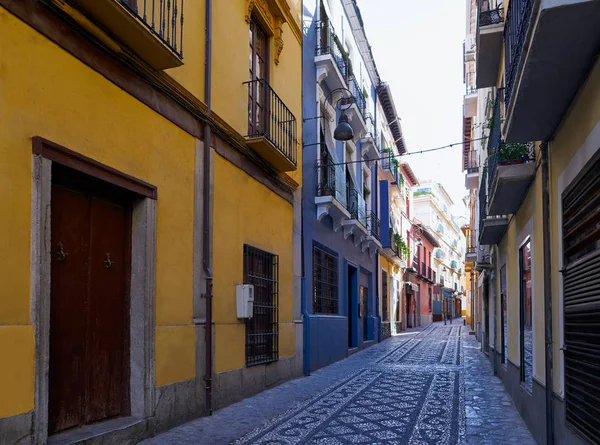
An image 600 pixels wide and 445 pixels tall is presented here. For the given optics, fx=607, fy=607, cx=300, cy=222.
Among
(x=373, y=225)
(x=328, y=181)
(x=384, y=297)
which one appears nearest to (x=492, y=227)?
(x=328, y=181)

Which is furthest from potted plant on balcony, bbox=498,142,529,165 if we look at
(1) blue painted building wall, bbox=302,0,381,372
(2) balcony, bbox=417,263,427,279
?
(2) balcony, bbox=417,263,427,279

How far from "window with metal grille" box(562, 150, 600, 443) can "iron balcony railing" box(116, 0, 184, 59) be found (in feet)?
13.3

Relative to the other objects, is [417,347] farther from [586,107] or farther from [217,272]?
[586,107]

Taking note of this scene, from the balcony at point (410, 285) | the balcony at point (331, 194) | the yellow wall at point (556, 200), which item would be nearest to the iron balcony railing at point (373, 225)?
the balcony at point (331, 194)

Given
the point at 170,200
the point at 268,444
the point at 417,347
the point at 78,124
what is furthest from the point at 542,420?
the point at 417,347

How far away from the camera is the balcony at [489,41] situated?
8.69m

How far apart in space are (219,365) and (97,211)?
2937mm

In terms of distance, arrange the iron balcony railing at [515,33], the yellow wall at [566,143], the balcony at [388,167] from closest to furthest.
Result: 1. the yellow wall at [566,143]
2. the iron balcony railing at [515,33]
3. the balcony at [388,167]

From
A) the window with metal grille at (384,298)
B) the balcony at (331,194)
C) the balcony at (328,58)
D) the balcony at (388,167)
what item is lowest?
the window with metal grille at (384,298)

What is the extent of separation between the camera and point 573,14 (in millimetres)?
3654

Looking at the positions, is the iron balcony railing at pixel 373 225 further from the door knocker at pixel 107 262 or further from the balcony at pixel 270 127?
the door knocker at pixel 107 262

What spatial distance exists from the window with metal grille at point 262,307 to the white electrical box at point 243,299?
45cm

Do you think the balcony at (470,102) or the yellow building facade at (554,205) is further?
the balcony at (470,102)

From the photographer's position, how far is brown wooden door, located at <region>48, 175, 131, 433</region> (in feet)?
17.1
